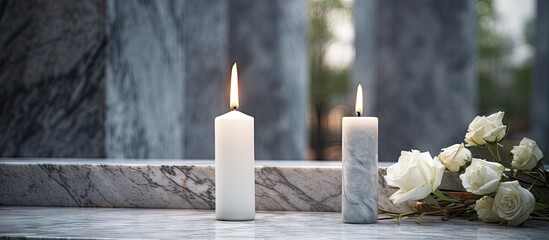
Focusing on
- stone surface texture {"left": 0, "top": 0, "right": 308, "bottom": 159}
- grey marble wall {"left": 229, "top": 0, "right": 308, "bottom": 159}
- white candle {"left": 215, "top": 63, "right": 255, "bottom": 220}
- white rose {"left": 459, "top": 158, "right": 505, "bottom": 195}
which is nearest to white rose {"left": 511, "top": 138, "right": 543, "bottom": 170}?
white rose {"left": 459, "top": 158, "right": 505, "bottom": 195}

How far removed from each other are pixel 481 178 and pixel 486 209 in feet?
0.35

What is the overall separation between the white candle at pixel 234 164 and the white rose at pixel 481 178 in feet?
1.85

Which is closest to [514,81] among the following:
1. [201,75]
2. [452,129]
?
[452,129]

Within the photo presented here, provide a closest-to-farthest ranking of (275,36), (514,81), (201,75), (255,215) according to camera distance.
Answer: (255,215) < (201,75) < (275,36) < (514,81)

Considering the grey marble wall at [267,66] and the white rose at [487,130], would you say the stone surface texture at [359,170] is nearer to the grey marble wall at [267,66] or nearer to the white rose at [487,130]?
the white rose at [487,130]

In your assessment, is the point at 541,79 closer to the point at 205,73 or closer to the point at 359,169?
the point at 205,73

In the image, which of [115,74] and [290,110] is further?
[290,110]

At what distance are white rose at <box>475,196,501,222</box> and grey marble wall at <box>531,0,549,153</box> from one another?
291 inches

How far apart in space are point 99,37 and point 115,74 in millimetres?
174

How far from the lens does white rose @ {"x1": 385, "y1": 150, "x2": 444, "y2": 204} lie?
7.46 ft

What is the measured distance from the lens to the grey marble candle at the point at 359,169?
228 cm

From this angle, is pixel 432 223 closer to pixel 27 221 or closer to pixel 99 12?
pixel 27 221

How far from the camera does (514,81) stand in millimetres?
24844

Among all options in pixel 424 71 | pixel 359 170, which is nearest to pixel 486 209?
pixel 359 170
